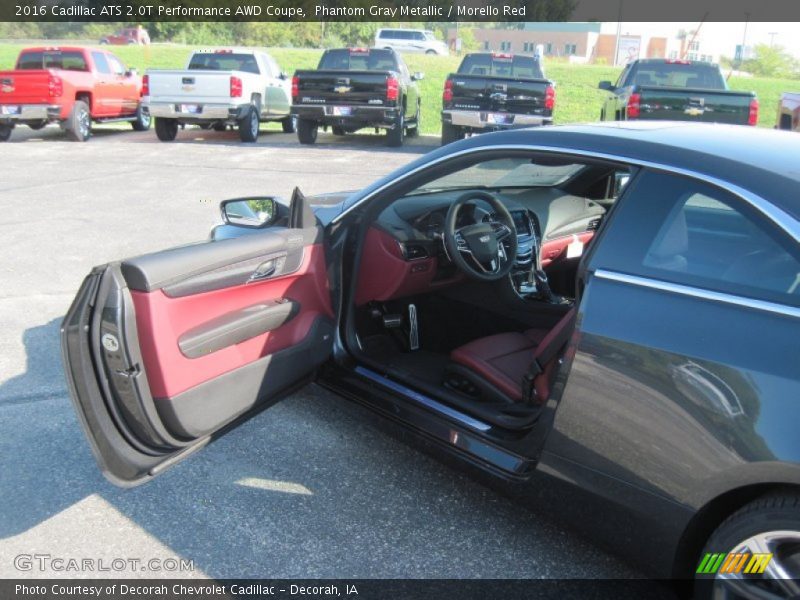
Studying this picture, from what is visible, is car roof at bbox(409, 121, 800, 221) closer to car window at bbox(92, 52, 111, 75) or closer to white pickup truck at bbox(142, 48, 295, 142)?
white pickup truck at bbox(142, 48, 295, 142)

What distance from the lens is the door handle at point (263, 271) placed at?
2.90 m

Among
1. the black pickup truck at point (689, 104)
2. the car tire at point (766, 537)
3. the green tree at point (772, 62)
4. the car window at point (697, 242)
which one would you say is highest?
the green tree at point (772, 62)

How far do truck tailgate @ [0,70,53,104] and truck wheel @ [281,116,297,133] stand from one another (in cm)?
539

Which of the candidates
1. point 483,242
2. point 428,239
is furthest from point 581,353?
point 428,239

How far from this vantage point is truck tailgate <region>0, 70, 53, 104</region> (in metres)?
13.9

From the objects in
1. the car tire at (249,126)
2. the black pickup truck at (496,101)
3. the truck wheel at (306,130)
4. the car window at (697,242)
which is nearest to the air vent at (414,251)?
the car window at (697,242)

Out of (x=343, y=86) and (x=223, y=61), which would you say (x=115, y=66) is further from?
(x=343, y=86)

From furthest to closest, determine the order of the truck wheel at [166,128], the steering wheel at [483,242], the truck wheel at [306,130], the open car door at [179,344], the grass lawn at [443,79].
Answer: the grass lawn at [443,79] → the truck wheel at [166,128] → the truck wheel at [306,130] → the steering wheel at [483,242] → the open car door at [179,344]

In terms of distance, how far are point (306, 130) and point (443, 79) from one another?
1559 centimetres

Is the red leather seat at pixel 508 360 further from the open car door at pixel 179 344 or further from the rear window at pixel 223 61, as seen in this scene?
the rear window at pixel 223 61

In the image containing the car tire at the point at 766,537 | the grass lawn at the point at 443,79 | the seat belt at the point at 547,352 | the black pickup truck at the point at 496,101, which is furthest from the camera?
the grass lawn at the point at 443,79

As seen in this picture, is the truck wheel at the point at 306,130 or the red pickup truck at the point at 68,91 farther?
the truck wheel at the point at 306,130

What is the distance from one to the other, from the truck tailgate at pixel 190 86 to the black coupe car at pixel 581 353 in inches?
450

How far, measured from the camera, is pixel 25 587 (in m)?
2.64
